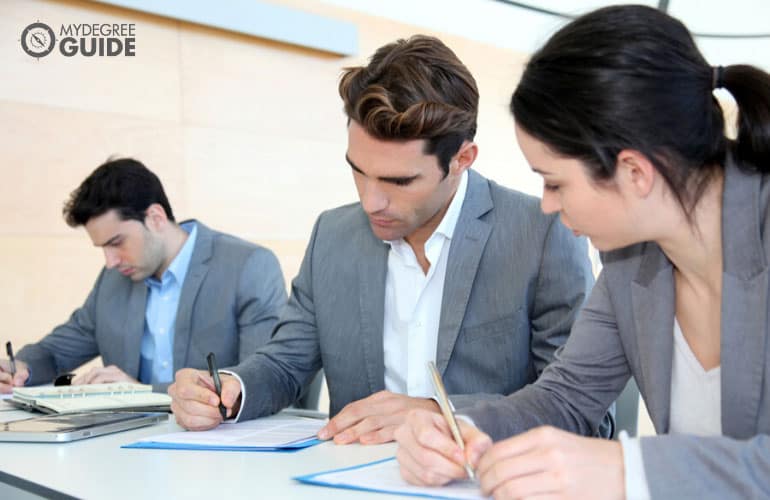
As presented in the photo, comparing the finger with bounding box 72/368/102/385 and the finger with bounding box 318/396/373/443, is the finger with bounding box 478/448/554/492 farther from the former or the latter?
the finger with bounding box 72/368/102/385

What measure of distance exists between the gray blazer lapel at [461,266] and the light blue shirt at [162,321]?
4.68 ft

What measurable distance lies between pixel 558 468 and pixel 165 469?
683mm

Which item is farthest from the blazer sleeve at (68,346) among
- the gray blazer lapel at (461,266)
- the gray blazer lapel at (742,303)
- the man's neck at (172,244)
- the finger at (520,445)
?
the gray blazer lapel at (742,303)

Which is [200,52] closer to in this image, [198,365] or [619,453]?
[198,365]

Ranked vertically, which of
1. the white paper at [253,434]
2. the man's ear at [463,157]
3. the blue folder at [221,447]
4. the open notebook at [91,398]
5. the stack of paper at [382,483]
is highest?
the man's ear at [463,157]

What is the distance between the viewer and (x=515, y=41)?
5.46 m

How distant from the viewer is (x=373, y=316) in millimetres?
2113

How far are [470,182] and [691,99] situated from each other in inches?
36.6

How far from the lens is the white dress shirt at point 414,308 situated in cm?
207

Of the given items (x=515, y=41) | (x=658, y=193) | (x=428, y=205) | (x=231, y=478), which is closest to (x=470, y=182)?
(x=428, y=205)

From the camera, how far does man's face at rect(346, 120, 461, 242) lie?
1.94 meters

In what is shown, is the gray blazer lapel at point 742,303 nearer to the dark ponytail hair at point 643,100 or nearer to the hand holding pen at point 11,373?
the dark ponytail hair at point 643,100

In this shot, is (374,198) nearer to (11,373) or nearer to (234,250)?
(234,250)

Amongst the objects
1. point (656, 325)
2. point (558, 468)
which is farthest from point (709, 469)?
point (656, 325)
